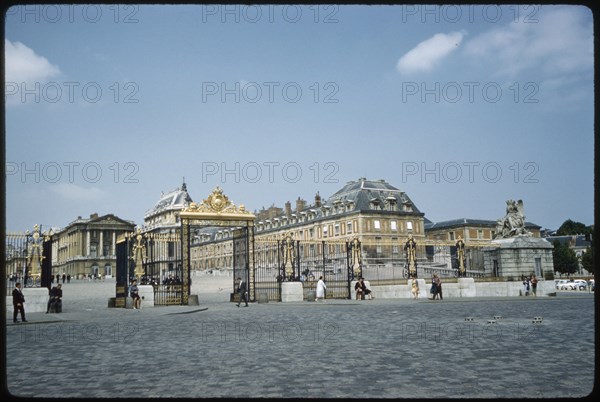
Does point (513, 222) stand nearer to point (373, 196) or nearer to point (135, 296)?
point (135, 296)

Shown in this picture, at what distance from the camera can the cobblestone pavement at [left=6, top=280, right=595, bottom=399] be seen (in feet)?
22.0

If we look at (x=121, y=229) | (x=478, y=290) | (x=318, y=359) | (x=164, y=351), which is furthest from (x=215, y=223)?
(x=121, y=229)

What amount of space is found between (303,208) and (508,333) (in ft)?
271

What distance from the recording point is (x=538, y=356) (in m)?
8.88

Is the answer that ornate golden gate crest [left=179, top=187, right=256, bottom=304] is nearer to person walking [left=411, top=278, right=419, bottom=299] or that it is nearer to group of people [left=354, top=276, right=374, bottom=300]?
group of people [left=354, top=276, right=374, bottom=300]

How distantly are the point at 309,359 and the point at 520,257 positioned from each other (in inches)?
977

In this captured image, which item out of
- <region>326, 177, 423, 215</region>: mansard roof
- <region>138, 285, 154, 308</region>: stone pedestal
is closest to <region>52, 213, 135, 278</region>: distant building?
<region>326, 177, 423, 215</region>: mansard roof

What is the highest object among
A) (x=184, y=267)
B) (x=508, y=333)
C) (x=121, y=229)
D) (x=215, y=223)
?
(x=121, y=229)

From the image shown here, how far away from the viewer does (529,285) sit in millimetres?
30484

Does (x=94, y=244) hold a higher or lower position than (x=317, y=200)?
lower

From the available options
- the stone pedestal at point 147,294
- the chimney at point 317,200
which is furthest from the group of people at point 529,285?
the chimney at point 317,200

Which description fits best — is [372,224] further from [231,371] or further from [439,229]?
[231,371]

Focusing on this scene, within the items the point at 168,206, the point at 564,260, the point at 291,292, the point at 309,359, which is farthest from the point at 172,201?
the point at 309,359

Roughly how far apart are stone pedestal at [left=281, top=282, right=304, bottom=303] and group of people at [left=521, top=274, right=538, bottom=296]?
12050 mm
